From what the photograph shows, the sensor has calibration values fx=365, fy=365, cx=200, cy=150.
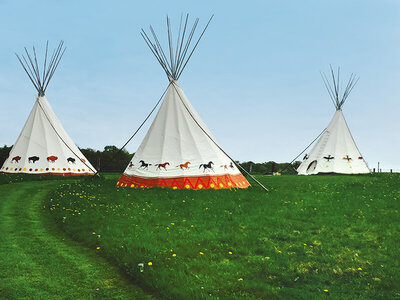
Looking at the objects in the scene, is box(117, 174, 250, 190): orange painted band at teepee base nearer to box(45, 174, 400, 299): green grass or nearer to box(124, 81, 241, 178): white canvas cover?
box(124, 81, 241, 178): white canvas cover

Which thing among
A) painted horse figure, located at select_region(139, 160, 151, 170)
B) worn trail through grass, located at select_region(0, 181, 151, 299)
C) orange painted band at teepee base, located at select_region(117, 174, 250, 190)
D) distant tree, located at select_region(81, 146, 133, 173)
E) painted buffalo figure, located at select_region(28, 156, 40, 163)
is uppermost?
distant tree, located at select_region(81, 146, 133, 173)

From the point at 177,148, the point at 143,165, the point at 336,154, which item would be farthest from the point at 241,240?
the point at 336,154

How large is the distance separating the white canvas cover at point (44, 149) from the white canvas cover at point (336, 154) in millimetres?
15388

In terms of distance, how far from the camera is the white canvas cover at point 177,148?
13523mm

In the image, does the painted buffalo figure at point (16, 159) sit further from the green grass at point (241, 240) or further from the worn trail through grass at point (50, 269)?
the worn trail through grass at point (50, 269)

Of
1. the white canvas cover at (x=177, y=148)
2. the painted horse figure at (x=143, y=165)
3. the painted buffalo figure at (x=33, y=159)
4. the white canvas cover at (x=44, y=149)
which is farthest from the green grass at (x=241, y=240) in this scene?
the painted buffalo figure at (x=33, y=159)

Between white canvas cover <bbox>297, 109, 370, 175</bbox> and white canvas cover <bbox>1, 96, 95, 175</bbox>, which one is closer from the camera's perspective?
white canvas cover <bbox>1, 96, 95, 175</bbox>

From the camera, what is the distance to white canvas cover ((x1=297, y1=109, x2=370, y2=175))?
25094 mm

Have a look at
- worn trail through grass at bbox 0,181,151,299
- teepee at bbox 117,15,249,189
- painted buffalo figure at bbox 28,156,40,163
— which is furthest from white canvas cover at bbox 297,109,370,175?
worn trail through grass at bbox 0,181,151,299

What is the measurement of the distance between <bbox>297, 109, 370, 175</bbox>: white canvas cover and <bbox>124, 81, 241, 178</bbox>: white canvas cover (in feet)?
42.3

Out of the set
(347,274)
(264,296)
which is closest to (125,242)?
(264,296)

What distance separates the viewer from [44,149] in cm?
2145

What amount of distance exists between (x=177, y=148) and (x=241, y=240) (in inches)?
284

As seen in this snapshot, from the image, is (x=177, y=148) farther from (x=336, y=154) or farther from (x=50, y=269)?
(x=336, y=154)
